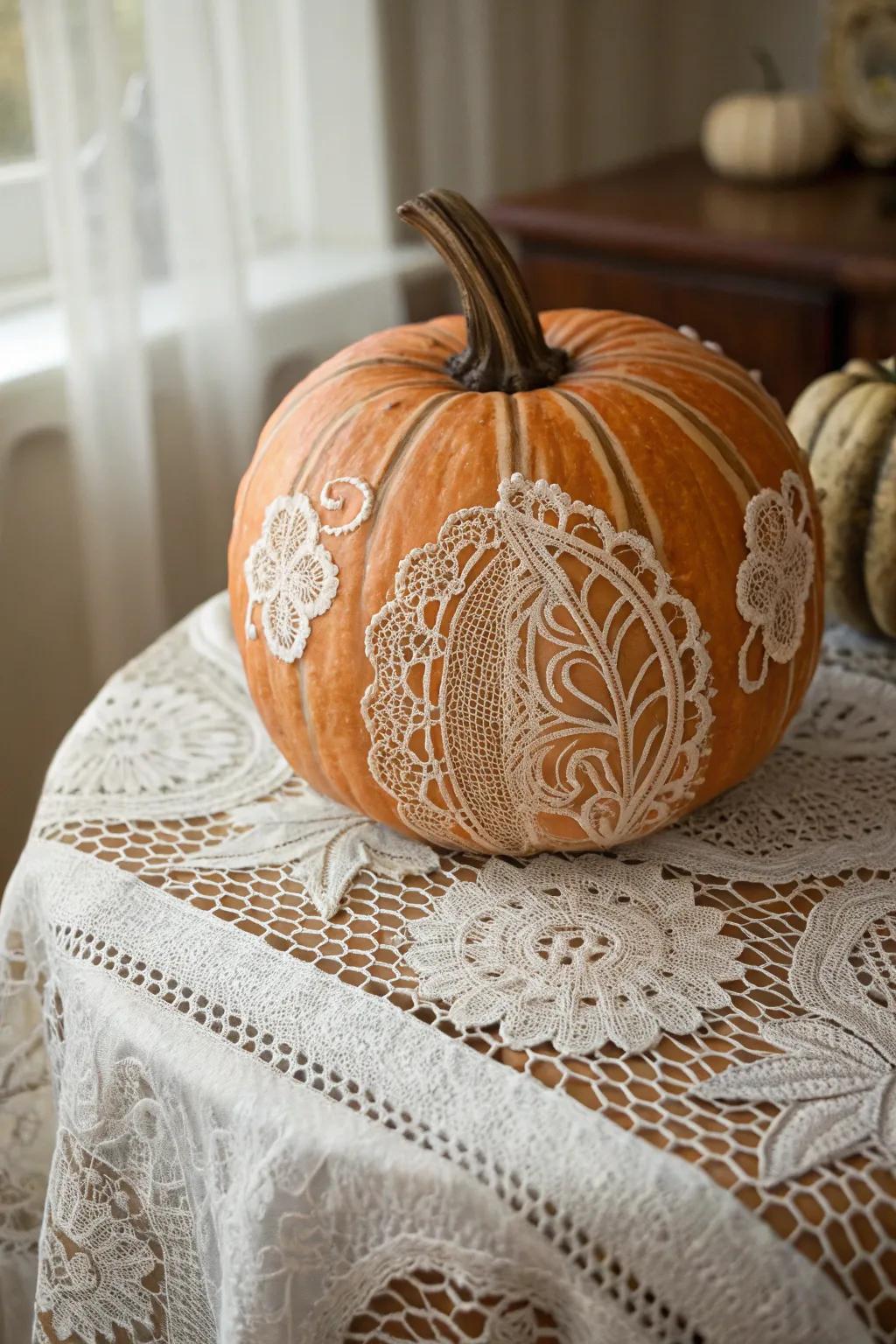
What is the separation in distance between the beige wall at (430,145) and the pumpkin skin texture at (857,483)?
880mm

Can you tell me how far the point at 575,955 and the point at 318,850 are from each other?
0.18m

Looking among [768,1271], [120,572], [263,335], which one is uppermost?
[263,335]

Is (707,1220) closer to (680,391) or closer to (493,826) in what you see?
(493,826)

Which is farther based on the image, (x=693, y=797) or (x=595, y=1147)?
(x=693, y=797)

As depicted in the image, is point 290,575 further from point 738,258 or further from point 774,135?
point 774,135

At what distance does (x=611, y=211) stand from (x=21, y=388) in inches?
30.1

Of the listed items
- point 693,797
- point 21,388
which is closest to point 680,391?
point 693,797

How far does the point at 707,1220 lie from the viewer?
20.6 inches

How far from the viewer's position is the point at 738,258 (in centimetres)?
154

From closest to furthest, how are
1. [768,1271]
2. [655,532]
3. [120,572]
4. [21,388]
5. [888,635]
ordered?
[768,1271] → [655,532] → [888,635] → [21,388] → [120,572]

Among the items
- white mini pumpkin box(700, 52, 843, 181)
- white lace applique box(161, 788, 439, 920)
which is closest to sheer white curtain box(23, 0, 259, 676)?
white mini pumpkin box(700, 52, 843, 181)

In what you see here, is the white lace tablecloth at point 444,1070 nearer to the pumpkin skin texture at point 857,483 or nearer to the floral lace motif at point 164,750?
the floral lace motif at point 164,750

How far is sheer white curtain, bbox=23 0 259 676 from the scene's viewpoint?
1.34 m

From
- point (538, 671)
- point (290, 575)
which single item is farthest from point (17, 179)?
point (538, 671)
